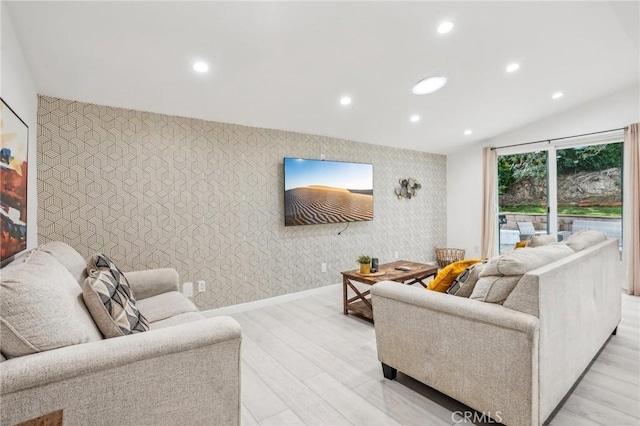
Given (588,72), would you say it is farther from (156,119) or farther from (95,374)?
(95,374)

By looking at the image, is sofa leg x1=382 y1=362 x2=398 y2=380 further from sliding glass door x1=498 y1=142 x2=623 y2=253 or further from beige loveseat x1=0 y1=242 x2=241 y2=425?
sliding glass door x1=498 y1=142 x2=623 y2=253

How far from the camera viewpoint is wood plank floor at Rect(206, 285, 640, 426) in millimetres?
1750

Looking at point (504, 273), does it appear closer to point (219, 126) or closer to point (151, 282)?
point (151, 282)

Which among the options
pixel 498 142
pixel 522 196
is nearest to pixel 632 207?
pixel 522 196

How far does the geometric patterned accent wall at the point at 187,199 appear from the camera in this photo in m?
2.60

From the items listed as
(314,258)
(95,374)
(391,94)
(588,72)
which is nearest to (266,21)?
(391,94)

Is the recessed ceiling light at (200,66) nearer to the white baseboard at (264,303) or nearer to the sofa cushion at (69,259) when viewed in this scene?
the sofa cushion at (69,259)

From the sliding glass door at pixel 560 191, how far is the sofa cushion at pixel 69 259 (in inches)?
227

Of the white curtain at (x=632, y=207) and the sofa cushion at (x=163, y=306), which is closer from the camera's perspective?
the sofa cushion at (x=163, y=306)

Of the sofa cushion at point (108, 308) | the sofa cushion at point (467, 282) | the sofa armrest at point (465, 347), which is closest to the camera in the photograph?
the sofa cushion at point (108, 308)

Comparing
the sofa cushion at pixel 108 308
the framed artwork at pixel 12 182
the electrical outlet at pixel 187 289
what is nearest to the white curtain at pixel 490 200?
the electrical outlet at pixel 187 289

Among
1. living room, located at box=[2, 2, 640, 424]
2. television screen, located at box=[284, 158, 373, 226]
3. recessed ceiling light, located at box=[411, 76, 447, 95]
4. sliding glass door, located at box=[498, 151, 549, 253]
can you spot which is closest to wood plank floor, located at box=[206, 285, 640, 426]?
living room, located at box=[2, 2, 640, 424]

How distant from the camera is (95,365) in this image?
1059 millimetres

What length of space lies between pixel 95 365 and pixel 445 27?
299 cm
